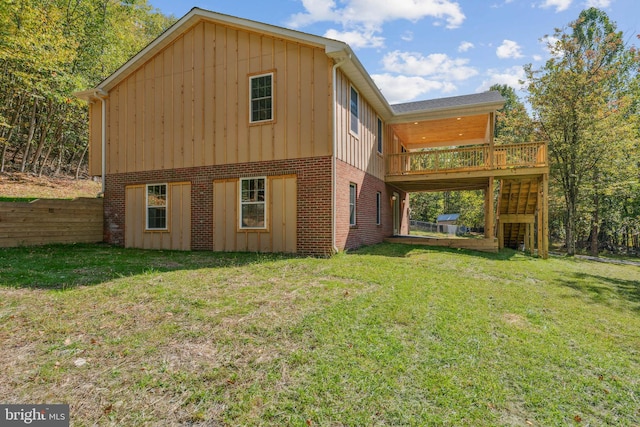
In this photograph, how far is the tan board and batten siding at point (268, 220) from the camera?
29.8 ft

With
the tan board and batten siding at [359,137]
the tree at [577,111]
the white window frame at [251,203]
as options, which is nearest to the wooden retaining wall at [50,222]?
the white window frame at [251,203]

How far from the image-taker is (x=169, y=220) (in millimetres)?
10641

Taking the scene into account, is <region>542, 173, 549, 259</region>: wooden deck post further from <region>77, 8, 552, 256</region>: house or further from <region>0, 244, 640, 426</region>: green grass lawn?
<region>0, 244, 640, 426</region>: green grass lawn

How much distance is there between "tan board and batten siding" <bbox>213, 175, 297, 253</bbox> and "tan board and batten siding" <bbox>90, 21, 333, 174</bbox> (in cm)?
81

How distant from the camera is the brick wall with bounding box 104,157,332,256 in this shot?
8.73 metres

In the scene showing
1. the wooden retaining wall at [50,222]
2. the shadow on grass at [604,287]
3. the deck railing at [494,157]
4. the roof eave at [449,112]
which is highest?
the roof eave at [449,112]

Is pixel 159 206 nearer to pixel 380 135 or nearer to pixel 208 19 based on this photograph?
pixel 208 19

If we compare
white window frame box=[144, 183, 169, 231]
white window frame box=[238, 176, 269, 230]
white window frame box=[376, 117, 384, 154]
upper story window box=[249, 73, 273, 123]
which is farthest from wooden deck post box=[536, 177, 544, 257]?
white window frame box=[144, 183, 169, 231]

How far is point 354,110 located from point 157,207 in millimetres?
7143

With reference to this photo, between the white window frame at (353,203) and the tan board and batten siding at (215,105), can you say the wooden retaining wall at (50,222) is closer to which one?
the tan board and batten siding at (215,105)

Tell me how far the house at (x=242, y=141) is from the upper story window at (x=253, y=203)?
0.03m

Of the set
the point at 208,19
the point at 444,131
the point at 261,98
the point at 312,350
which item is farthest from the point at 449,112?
the point at 312,350

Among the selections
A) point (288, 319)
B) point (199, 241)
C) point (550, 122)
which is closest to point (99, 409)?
point (288, 319)

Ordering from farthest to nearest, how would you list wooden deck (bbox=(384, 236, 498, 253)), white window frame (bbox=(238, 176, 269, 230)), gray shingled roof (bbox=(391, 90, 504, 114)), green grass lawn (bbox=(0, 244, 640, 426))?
gray shingled roof (bbox=(391, 90, 504, 114)) < wooden deck (bbox=(384, 236, 498, 253)) < white window frame (bbox=(238, 176, 269, 230)) < green grass lawn (bbox=(0, 244, 640, 426))
